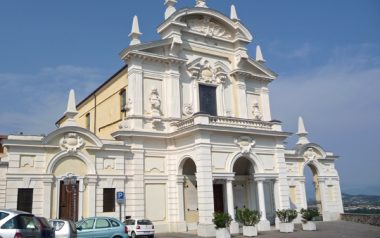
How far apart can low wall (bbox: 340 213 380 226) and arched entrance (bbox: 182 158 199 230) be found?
584 inches

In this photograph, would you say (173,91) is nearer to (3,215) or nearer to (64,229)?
(64,229)

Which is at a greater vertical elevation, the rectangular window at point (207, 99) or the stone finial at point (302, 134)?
the rectangular window at point (207, 99)

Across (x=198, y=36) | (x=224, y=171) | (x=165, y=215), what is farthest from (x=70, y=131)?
(x=198, y=36)

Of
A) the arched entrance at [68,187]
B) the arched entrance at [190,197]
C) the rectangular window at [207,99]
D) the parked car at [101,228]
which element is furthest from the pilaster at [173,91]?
the parked car at [101,228]

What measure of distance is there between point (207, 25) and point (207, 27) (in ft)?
0.59

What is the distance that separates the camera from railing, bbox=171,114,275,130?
25336 millimetres

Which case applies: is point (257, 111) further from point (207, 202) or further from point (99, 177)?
point (99, 177)

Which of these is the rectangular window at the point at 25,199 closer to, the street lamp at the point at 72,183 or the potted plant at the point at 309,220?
the street lamp at the point at 72,183

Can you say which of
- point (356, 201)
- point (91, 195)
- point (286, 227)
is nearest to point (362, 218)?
point (286, 227)

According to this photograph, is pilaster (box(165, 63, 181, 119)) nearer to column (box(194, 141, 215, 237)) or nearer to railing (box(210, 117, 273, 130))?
railing (box(210, 117, 273, 130))

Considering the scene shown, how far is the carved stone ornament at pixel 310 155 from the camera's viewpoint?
3522 centimetres

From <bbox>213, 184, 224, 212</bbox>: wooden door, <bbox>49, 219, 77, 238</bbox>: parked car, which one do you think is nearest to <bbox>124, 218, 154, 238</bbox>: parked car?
<bbox>49, 219, 77, 238</bbox>: parked car

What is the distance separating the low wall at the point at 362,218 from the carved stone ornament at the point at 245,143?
12.8 metres

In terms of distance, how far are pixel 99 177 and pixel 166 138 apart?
5.51 metres
